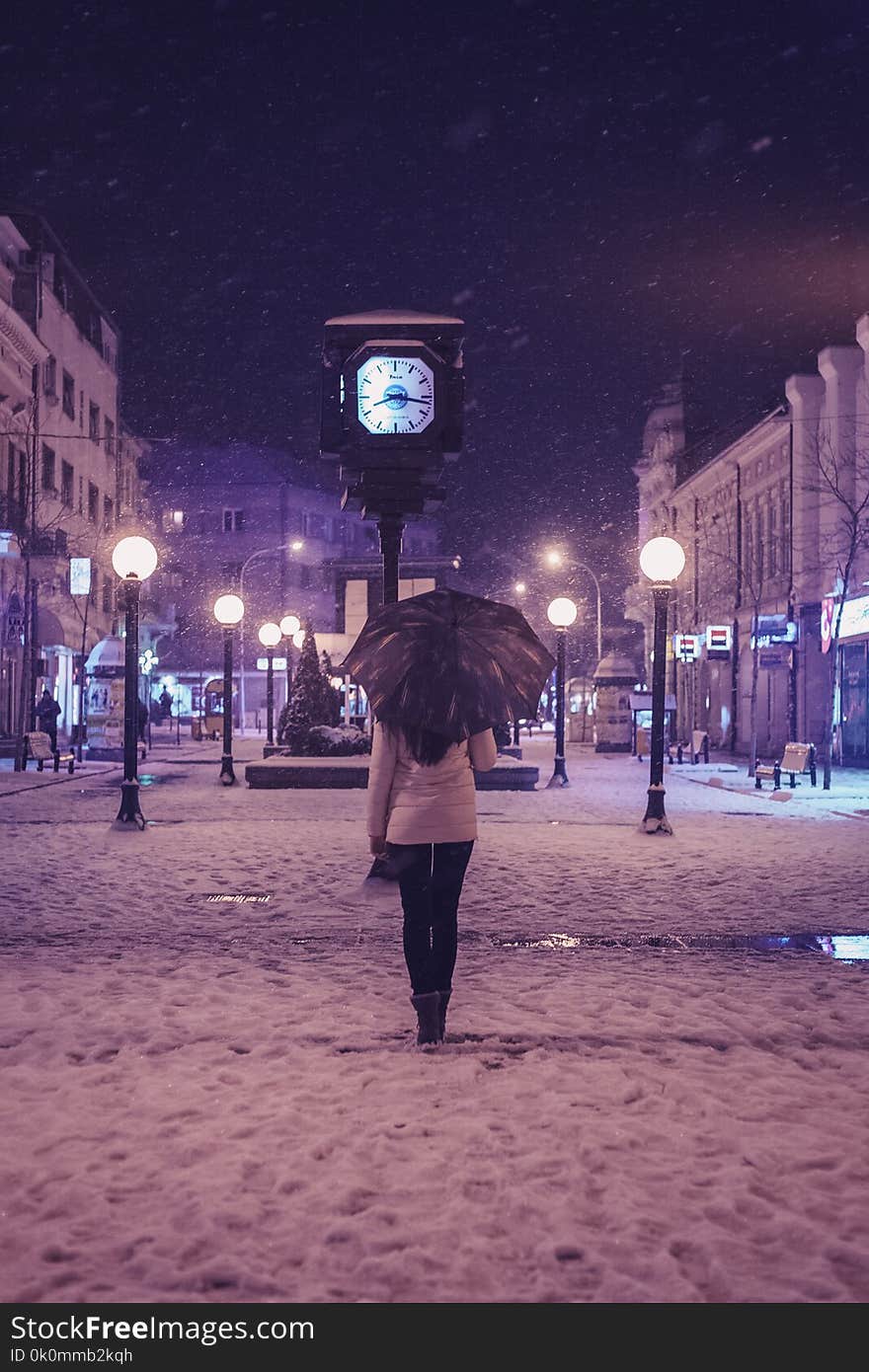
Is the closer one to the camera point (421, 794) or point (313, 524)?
point (421, 794)

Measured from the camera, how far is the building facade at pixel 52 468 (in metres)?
39.6

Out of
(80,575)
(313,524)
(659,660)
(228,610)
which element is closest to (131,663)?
(659,660)

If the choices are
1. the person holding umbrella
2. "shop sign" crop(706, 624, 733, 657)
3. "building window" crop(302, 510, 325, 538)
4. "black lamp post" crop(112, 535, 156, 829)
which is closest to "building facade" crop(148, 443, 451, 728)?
"building window" crop(302, 510, 325, 538)

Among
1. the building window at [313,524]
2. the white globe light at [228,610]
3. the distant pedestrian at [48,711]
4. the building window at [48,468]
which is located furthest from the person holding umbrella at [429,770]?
the building window at [313,524]

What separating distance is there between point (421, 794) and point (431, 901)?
1.72ft

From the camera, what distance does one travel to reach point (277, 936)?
9.08 metres

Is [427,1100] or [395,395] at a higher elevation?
[395,395]

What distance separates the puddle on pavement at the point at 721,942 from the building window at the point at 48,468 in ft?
140

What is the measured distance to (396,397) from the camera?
39.0 ft

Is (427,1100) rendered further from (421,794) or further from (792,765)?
(792,765)

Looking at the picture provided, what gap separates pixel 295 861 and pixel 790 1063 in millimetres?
7919

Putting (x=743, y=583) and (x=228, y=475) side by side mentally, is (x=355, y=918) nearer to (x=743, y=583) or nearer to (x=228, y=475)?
(x=743, y=583)

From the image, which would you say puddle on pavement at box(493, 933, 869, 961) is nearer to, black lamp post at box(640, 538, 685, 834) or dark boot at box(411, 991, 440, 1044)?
dark boot at box(411, 991, 440, 1044)

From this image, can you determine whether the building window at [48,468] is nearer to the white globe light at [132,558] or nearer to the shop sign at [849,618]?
the shop sign at [849,618]
